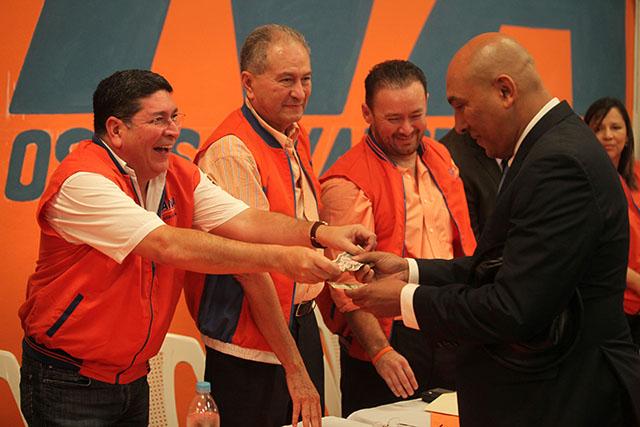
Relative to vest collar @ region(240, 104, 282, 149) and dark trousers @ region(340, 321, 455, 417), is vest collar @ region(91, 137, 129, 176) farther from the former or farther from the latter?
dark trousers @ region(340, 321, 455, 417)

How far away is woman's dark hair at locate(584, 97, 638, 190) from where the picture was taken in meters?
4.60

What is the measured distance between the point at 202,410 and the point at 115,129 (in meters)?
0.88

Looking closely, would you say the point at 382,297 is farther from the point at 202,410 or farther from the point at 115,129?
the point at 115,129

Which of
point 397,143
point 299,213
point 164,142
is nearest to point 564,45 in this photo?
point 397,143

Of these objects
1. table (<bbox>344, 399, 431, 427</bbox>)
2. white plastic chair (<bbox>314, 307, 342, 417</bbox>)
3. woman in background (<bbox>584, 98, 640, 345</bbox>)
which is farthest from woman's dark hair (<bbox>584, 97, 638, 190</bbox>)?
table (<bbox>344, 399, 431, 427</bbox>)

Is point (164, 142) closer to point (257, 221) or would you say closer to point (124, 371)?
point (257, 221)

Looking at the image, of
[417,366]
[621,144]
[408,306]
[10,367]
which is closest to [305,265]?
[408,306]

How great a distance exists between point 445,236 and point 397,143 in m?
0.41

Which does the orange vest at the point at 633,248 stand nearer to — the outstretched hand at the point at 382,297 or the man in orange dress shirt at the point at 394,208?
the man in orange dress shirt at the point at 394,208

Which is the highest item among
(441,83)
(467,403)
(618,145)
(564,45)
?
(564,45)

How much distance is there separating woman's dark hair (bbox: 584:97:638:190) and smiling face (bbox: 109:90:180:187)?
2.72m

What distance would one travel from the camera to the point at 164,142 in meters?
2.69

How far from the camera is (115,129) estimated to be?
2668mm

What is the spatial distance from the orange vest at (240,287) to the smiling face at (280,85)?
0.23 feet
